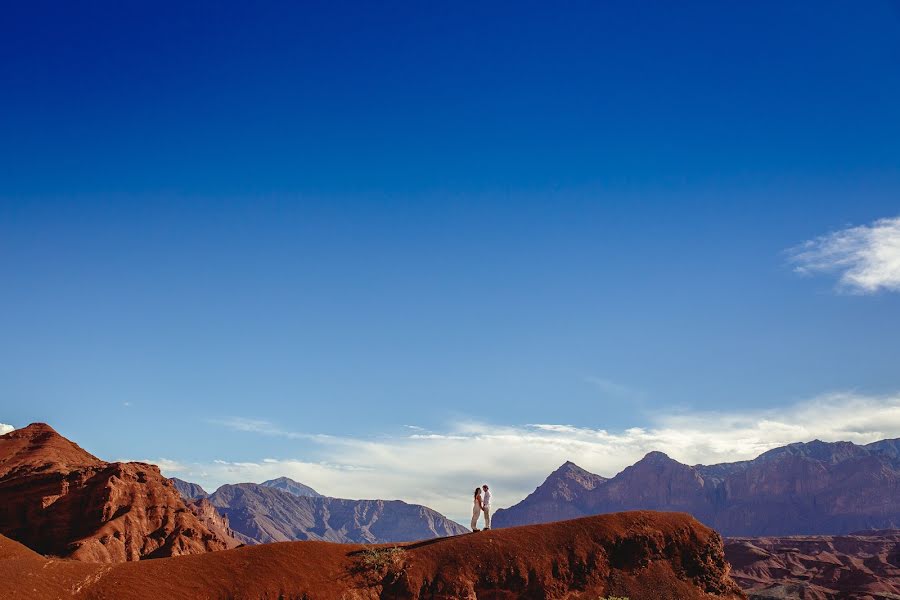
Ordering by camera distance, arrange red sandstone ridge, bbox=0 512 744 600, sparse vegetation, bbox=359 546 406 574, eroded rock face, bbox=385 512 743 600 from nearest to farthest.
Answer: red sandstone ridge, bbox=0 512 744 600
sparse vegetation, bbox=359 546 406 574
eroded rock face, bbox=385 512 743 600

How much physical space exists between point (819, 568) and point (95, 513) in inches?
5985

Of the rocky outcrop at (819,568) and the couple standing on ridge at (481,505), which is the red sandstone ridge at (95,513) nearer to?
the couple standing on ridge at (481,505)

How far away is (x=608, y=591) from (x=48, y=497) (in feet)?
193

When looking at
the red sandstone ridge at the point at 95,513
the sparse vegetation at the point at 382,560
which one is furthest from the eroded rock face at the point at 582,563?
the red sandstone ridge at the point at 95,513

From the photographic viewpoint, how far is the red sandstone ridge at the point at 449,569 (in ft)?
93.1

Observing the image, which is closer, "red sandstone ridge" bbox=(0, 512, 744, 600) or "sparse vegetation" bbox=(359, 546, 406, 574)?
"red sandstone ridge" bbox=(0, 512, 744, 600)

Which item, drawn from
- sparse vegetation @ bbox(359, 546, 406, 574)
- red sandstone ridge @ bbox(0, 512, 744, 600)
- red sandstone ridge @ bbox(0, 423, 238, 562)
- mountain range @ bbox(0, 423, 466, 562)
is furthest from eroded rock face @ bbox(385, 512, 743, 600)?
red sandstone ridge @ bbox(0, 423, 238, 562)

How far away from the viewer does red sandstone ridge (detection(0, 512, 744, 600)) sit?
28363 mm

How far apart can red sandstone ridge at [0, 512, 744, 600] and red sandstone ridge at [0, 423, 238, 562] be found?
3995 centimetres

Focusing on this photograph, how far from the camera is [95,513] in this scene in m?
70.6

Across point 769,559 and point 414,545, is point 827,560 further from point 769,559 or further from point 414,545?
point 414,545

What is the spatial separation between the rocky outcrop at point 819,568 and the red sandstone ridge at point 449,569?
91.0 meters

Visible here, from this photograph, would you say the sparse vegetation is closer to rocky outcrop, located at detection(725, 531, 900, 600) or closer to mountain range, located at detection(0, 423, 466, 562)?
mountain range, located at detection(0, 423, 466, 562)

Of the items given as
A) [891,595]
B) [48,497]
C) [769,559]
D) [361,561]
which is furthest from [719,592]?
[769,559]
